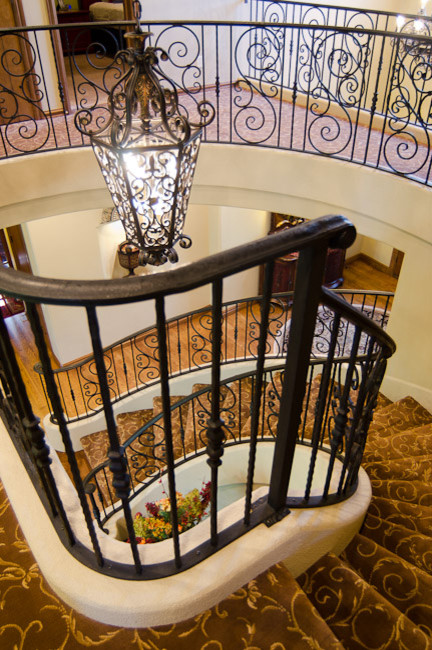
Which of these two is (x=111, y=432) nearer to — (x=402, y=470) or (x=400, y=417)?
(x=402, y=470)

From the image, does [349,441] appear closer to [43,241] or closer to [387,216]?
[387,216]

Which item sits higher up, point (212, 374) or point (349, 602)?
point (212, 374)

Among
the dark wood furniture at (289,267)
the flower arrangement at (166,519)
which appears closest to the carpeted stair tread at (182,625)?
the flower arrangement at (166,519)

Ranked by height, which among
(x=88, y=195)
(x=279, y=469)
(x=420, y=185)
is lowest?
(x=88, y=195)

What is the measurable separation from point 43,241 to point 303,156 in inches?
158

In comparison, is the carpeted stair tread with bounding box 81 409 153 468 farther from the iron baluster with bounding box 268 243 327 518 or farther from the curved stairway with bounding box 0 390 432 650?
the iron baluster with bounding box 268 243 327 518

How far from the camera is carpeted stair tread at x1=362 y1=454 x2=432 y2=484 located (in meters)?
3.36

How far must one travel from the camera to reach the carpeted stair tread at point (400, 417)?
15.3ft

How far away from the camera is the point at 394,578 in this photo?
6.68 feet

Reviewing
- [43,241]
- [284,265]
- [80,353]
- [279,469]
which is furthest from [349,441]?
[284,265]

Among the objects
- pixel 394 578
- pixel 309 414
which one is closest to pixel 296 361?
pixel 394 578

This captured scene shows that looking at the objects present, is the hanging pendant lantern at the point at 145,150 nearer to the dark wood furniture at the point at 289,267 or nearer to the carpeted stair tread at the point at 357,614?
the carpeted stair tread at the point at 357,614

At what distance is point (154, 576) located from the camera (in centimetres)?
149

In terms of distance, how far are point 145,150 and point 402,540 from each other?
2161 millimetres
